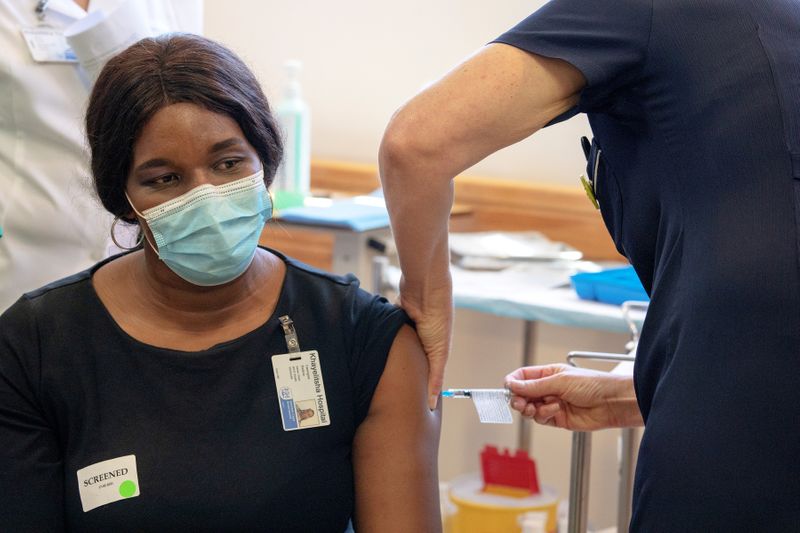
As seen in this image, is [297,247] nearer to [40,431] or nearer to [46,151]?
[46,151]

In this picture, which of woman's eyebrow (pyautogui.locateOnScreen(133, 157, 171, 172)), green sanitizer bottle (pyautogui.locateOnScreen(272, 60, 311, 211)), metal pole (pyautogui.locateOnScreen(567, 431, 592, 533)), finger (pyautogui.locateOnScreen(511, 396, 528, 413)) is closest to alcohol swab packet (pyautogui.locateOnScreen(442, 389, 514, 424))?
finger (pyautogui.locateOnScreen(511, 396, 528, 413))

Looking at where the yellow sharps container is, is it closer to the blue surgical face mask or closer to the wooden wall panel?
the wooden wall panel

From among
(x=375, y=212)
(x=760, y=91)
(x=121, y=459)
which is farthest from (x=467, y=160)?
(x=375, y=212)

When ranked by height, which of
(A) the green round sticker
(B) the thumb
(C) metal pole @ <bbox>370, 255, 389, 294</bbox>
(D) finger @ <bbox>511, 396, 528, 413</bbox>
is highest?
(C) metal pole @ <bbox>370, 255, 389, 294</bbox>

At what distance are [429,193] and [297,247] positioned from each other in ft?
6.91

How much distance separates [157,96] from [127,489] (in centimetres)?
55

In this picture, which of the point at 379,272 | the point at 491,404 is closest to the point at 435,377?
the point at 491,404

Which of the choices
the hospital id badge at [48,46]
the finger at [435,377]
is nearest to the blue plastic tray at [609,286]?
the finger at [435,377]

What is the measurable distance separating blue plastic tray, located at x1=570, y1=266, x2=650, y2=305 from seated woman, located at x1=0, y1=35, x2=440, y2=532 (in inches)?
32.3

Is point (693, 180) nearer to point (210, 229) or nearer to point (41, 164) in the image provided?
point (210, 229)

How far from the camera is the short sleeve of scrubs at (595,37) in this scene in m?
1.15

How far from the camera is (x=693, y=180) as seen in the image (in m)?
1.16

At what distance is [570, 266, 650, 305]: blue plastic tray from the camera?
225cm

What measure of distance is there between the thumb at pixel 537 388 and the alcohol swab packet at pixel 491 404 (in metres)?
0.02
